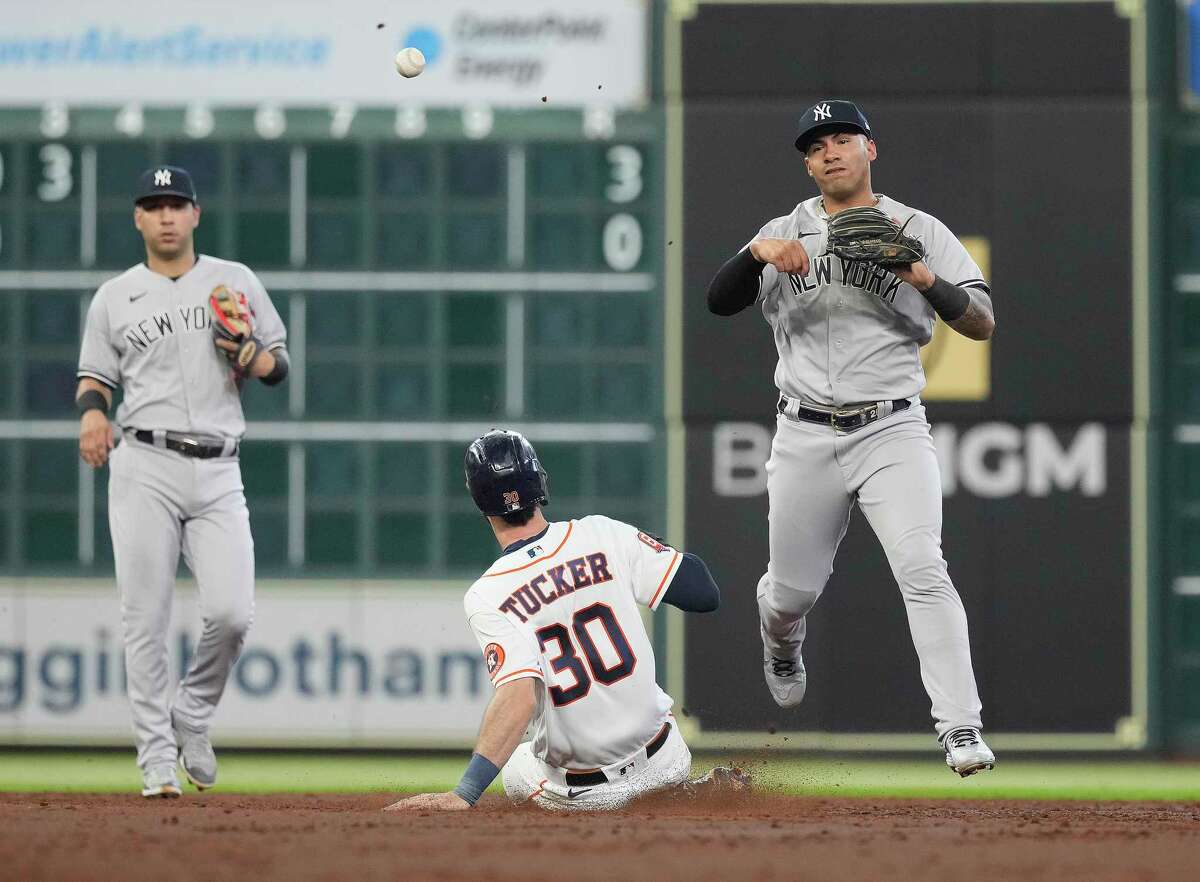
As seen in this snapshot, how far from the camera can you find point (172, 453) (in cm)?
632

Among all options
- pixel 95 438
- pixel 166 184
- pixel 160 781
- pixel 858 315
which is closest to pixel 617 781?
pixel 858 315

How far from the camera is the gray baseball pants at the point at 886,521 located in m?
5.25

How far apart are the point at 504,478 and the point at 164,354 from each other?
1.77 metres

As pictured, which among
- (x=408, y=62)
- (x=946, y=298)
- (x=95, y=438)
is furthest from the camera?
(x=408, y=62)

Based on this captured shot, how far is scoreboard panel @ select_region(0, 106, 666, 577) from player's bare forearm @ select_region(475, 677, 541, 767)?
4.06m

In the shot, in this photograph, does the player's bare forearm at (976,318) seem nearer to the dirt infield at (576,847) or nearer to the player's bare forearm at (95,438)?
the dirt infield at (576,847)

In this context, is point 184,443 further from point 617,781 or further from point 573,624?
point 617,781

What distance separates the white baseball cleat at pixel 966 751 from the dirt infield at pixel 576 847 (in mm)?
149

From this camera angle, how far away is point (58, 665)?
29.5 feet

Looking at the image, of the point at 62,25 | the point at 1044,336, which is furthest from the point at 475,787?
the point at 62,25

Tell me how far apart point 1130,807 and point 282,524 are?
13.8ft

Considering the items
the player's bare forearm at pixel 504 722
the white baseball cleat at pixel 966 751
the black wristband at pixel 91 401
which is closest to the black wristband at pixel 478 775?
the player's bare forearm at pixel 504 722

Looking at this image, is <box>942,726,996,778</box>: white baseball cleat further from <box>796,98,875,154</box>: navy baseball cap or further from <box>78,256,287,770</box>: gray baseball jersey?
<box>78,256,287,770</box>: gray baseball jersey

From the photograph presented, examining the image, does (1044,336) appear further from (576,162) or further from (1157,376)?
(576,162)
